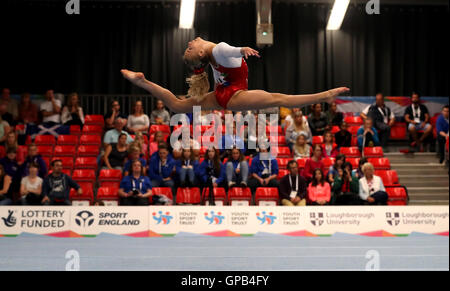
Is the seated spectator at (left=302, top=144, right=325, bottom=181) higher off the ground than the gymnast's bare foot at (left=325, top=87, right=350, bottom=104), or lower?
lower

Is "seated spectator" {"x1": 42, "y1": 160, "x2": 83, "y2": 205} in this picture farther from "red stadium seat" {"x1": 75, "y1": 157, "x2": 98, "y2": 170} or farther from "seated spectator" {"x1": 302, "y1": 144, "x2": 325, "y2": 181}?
"seated spectator" {"x1": 302, "y1": 144, "x2": 325, "y2": 181}

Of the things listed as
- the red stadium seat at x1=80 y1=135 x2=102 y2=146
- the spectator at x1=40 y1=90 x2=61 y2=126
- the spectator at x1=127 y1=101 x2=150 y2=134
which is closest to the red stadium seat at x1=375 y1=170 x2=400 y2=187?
the spectator at x1=127 y1=101 x2=150 y2=134

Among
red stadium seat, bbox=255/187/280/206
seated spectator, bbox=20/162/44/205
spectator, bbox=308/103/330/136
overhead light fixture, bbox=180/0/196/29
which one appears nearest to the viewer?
Result: seated spectator, bbox=20/162/44/205

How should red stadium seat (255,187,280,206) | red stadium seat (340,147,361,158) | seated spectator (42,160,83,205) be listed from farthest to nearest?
1. red stadium seat (340,147,361,158)
2. red stadium seat (255,187,280,206)
3. seated spectator (42,160,83,205)

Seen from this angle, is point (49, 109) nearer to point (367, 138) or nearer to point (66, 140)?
point (66, 140)

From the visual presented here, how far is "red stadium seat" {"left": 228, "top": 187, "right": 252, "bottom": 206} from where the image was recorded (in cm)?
1088

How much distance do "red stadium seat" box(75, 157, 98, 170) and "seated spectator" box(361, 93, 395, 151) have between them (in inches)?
234

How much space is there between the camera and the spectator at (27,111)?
13.2 m

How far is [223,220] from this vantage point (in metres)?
10.1

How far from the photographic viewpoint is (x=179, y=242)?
31.5 ft

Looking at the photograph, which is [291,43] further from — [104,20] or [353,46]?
[104,20]

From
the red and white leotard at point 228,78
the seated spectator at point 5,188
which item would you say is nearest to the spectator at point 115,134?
the seated spectator at point 5,188

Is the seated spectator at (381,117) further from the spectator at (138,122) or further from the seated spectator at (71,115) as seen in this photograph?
the seated spectator at (71,115)

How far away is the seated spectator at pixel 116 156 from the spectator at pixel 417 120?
6.69m
